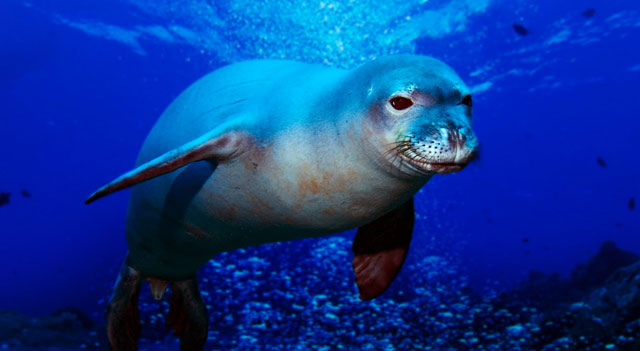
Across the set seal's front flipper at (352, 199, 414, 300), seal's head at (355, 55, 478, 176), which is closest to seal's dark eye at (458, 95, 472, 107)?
seal's head at (355, 55, 478, 176)

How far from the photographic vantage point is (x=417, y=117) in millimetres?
2043

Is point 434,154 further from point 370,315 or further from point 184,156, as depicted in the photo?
point 370,315

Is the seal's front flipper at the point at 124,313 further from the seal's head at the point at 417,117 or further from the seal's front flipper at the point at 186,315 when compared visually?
the seal's head at the point at 417,117

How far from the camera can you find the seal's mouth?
6.18 feet

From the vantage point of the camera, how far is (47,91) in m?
26.4

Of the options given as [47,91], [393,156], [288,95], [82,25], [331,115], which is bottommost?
[393,156]

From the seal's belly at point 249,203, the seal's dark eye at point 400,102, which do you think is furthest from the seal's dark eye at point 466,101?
the seal's belly at point 249,203

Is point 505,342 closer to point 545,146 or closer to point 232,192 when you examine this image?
point 232,192

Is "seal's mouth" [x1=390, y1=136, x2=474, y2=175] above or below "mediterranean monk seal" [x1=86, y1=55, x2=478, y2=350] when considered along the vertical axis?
below

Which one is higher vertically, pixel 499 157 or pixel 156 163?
pixel 499 157

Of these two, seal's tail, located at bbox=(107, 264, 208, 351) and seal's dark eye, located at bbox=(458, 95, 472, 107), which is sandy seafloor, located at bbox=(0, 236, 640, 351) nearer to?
Answer: seal's tail, located at bbox=(107, 264, 208, 351)

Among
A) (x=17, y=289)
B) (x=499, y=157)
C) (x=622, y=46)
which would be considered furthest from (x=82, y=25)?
(x=499, y=157)

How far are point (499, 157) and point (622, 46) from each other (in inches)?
754

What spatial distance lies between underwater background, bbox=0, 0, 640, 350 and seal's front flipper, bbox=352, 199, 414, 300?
4.37 feet
